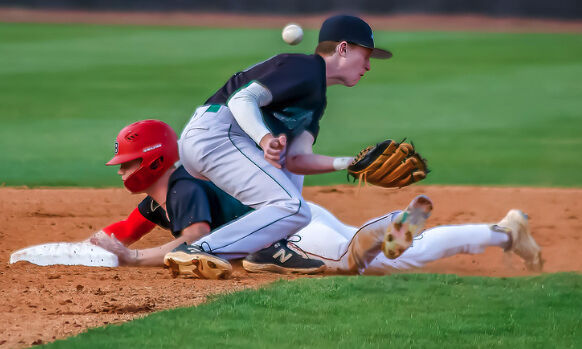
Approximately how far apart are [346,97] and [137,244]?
7509 mm

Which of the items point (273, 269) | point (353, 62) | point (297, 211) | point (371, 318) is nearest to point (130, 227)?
point (273, 269)

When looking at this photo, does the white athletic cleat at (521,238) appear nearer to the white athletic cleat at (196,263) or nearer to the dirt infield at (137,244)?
the dirt infield at (137,244)

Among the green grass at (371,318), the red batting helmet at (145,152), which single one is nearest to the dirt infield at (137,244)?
the green grass at (371,318)

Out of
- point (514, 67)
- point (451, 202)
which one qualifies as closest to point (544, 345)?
point (451, 202)

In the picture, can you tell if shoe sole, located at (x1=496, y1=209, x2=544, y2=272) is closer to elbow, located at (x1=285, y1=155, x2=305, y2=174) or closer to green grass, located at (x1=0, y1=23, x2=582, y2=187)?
elbow, located at (x1=285, y1=155, x2=305, y2=174)

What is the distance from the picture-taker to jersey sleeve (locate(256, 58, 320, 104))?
4.35 meters

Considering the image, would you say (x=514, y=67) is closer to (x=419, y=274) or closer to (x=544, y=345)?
(x=419, y=274)

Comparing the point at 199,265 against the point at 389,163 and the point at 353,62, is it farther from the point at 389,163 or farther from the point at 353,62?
the point at 353,62

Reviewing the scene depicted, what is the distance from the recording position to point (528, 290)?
4.20 m

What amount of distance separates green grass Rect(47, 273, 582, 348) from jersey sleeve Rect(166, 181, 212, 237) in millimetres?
646

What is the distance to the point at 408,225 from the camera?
422cm

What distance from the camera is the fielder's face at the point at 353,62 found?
182 inches

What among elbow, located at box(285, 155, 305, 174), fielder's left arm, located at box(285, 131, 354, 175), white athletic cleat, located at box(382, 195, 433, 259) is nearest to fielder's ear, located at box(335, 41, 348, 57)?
fielder's left arm, located at box(285, 131, 354, 175)

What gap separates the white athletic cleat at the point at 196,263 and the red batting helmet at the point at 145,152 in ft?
1.83
